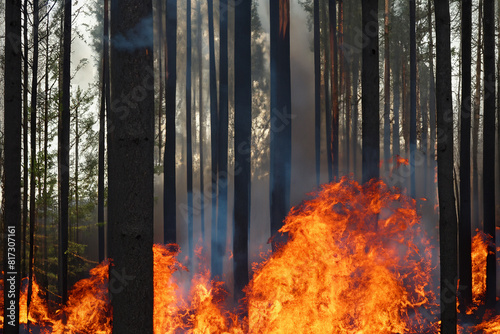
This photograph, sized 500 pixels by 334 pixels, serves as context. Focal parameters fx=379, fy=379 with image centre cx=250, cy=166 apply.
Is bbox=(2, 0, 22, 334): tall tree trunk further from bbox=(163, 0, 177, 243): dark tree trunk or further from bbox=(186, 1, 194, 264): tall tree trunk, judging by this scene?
bbox=(186, 1, 194, 264): tall tree trunk

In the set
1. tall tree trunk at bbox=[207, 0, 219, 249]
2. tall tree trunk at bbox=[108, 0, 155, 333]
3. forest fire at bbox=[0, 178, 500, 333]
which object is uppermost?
tall tree trunk at bbox=[207, 0, 219, 249]

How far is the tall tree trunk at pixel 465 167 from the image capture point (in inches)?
394

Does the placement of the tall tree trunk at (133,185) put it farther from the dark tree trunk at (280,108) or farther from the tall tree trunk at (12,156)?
the dark tree trunk at (280,108)

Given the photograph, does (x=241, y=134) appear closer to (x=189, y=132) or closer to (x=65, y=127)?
(x=65, y=127)

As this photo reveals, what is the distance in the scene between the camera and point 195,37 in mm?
24875

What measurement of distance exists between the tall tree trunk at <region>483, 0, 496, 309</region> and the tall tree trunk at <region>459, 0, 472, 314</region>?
56cm

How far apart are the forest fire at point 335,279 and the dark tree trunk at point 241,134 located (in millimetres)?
818

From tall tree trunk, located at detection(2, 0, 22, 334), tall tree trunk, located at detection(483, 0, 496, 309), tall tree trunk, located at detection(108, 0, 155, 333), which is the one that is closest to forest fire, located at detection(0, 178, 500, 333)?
tall tree trunk, located at detection(483, 0, 496, 309)

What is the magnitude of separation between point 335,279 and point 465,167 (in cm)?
497

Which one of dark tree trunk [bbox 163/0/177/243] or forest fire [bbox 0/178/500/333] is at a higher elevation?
dark tree trunk [bbox 163/0/177/243]

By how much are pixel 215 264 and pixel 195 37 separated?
16.4 meters

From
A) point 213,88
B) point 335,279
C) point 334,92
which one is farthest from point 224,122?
point 334,92

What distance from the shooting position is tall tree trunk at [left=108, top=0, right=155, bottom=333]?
143 inches

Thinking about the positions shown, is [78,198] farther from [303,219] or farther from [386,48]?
[386,48]
